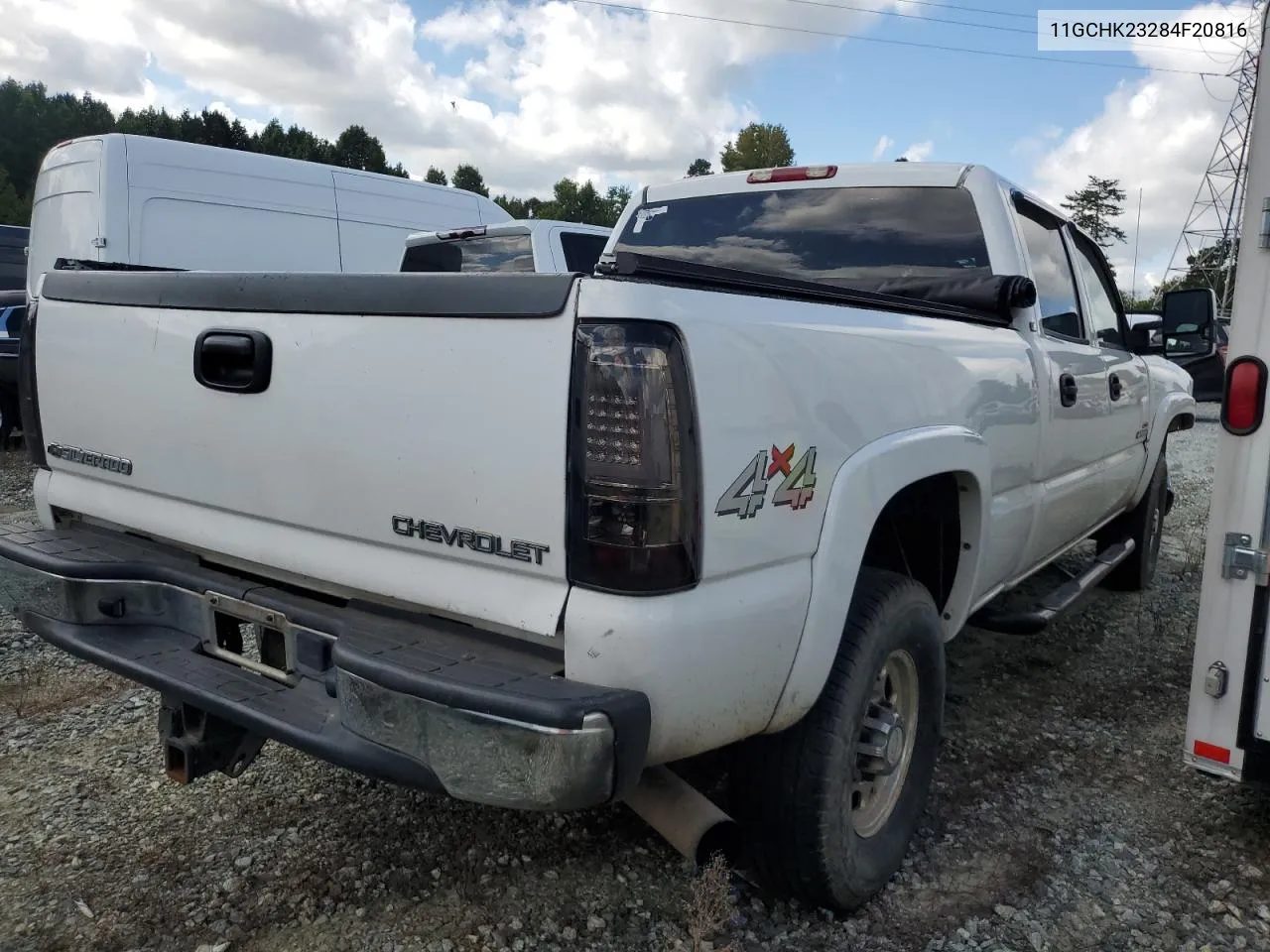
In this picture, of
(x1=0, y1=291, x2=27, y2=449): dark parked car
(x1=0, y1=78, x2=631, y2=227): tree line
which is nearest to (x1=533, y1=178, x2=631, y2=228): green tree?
(x1=0, y1=78, x2=631, y2=227): tree line

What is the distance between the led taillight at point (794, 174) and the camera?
387cm

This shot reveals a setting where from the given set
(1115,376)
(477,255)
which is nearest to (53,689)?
(477,255)

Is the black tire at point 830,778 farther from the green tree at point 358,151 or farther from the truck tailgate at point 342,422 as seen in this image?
the green tree at point 358,151

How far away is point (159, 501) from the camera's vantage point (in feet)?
A: 8.38

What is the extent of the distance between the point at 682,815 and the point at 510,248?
557 cm

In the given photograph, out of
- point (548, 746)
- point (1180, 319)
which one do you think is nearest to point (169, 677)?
point (548, 746)

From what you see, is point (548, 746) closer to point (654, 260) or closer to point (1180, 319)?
point (654, 260)

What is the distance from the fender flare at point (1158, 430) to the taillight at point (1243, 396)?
2.55 m

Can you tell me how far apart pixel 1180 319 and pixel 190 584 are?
13.9 feet

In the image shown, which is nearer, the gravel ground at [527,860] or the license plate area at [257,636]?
the license plate area at [257,636]

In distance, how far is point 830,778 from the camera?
2260mm

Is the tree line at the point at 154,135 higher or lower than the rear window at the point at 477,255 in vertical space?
higher

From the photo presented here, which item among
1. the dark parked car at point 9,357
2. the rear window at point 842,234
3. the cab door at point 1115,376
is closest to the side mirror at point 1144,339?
the cab door at point 1115,376

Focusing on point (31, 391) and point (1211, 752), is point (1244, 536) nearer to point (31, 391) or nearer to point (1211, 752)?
point (1211, 752)
